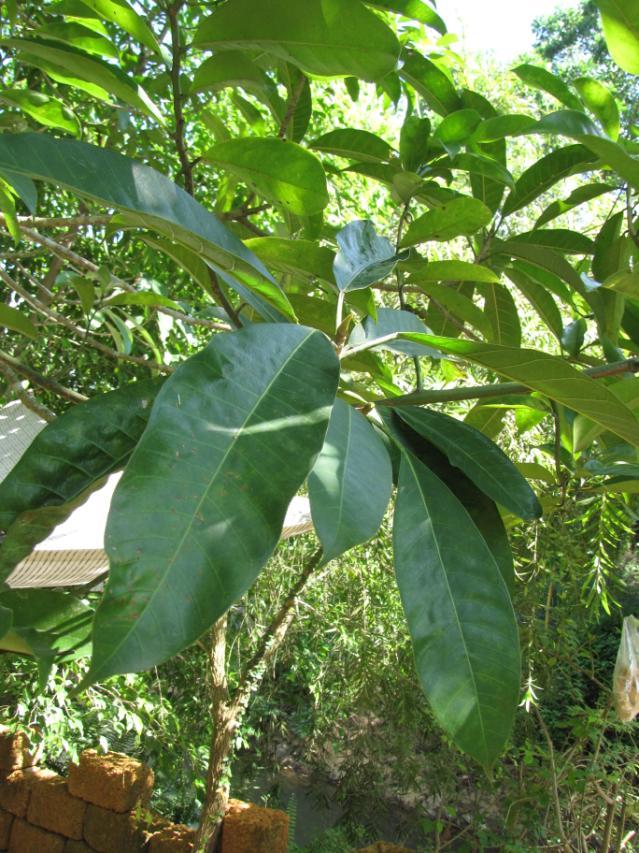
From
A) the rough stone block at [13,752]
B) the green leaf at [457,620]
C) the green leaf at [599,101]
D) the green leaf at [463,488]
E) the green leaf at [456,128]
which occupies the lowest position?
the rough stone block at [13,752]

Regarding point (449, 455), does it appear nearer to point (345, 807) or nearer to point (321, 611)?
point (321, 611)

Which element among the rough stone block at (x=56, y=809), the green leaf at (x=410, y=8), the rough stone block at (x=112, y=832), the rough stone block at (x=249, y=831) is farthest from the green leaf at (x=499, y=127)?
the rough stone block at (x=56, y=809)

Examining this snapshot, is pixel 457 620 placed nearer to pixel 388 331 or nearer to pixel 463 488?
pixel 463 488

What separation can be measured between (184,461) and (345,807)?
3413 millimetres

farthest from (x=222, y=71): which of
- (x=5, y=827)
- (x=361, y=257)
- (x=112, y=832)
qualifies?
(x=5, y=827)

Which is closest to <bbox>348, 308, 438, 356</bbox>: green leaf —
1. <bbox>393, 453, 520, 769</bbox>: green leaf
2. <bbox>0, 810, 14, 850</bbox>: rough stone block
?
<bbox>393, 453, 520, 769</bbox>: green leaf

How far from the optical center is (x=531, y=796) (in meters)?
2.68

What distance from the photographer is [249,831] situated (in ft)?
7.86

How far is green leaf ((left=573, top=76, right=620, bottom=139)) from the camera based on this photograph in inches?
26.7

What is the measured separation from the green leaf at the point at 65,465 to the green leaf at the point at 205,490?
0.33 ft

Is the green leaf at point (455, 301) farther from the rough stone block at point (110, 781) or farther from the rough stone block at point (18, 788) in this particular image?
the rough stone block at point (18, 788)

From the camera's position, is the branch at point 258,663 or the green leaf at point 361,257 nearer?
the green leaf at point 361,257

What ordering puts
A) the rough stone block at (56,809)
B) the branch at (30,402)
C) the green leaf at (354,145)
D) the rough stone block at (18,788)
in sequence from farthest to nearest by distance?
the rough stone block at (18,788) → the rough stone block at (56,809) → the branch at (30,402) → the green leaf at (354,145)

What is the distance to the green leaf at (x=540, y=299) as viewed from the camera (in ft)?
2.62
